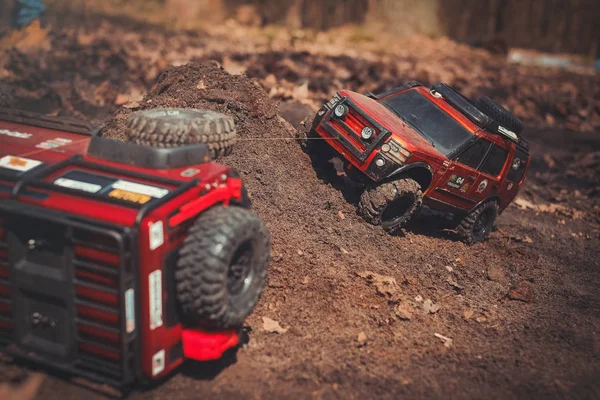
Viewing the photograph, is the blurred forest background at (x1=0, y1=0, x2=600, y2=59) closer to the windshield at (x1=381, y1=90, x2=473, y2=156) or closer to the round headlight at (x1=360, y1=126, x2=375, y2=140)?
the windshield at (x1=381, y1=90, x2=473, y2=156)

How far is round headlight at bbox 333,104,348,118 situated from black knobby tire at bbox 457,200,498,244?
271cm

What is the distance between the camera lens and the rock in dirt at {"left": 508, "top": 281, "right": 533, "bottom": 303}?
8000 mm

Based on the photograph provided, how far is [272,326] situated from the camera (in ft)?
20.6

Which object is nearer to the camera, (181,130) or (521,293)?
(181,130)

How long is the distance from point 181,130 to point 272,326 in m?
2.10

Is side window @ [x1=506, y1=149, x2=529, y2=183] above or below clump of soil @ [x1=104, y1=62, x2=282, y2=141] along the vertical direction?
below

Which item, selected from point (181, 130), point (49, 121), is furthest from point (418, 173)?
point (49, 121)

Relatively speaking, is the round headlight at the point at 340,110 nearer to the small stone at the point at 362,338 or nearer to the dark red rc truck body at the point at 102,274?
the small stone at the point at 362,338

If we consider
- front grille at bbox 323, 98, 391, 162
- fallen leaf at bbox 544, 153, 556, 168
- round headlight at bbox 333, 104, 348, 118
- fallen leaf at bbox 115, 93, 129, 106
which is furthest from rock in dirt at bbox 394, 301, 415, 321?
fallen leaf at bbox 544, 153, 556, 168

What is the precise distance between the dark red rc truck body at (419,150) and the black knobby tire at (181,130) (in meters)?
2.22

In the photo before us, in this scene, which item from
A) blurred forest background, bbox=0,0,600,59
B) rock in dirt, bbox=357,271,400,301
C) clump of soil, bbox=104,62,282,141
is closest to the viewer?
rock in dirt, bbox=357,271,400,301

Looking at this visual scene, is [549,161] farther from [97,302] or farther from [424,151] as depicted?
[97,302]

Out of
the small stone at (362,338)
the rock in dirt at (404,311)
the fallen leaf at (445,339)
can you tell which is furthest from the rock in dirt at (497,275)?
the small stone at (362,338)

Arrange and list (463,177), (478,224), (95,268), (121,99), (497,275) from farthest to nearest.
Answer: (121,99)
(478,224)
(463,177)
(497,275)
(95,268)
